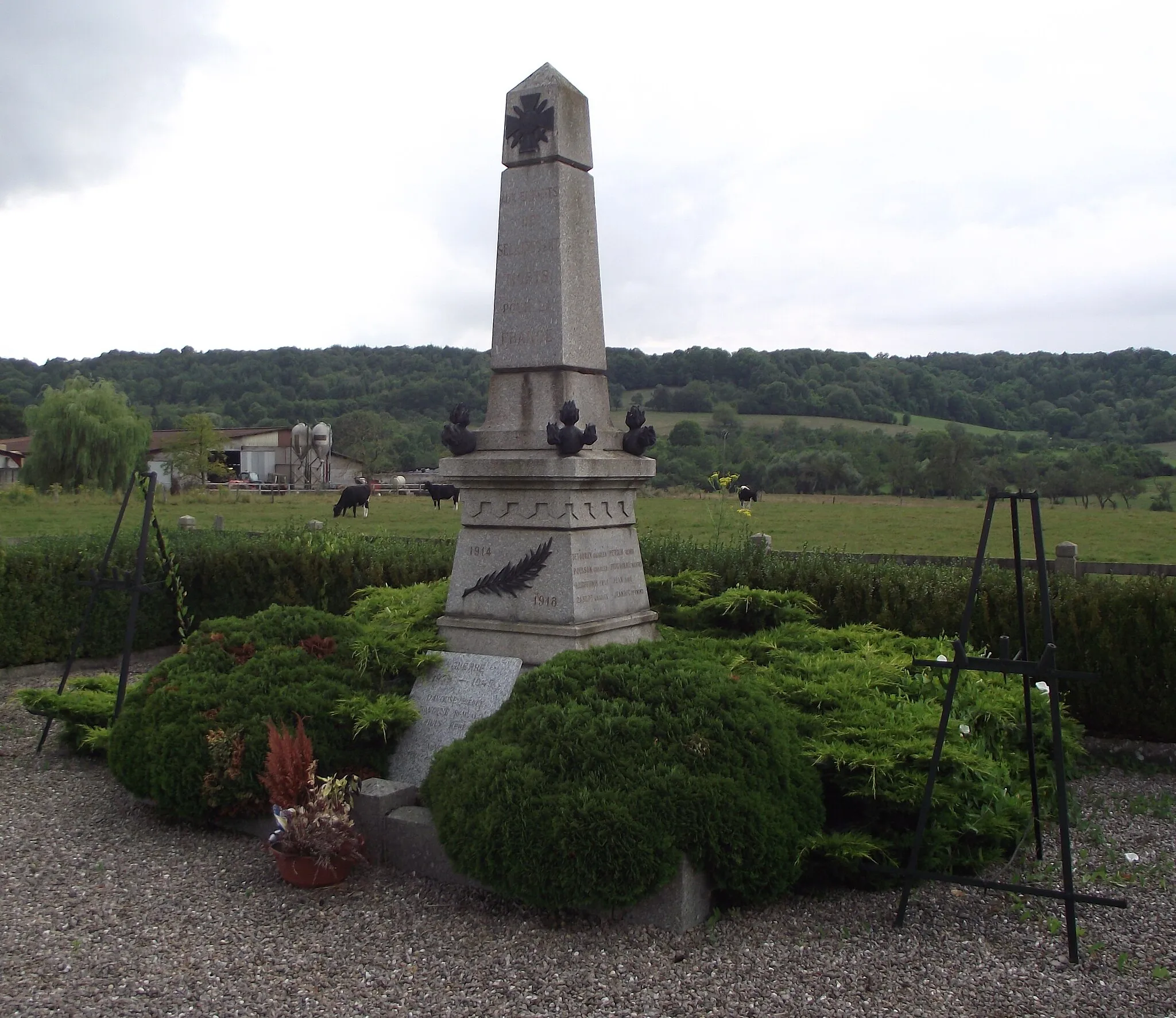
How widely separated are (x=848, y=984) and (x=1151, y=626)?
5.00 meters

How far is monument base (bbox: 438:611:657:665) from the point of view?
20.7 feet

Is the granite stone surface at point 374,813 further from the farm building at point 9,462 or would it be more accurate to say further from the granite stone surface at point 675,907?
the farm building at point 9,462

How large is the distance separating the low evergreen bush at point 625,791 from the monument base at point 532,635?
0.91 m

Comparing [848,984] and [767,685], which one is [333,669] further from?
[848,984]

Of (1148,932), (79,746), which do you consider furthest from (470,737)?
(79,746)

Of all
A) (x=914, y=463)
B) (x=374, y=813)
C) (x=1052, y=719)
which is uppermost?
(x=914, y=463)

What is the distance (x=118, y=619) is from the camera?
1141 centimetres

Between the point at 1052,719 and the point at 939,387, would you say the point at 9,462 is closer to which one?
the point at 939,387

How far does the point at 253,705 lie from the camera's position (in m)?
5.90

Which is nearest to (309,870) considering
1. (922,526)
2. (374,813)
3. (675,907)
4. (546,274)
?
(374,813)

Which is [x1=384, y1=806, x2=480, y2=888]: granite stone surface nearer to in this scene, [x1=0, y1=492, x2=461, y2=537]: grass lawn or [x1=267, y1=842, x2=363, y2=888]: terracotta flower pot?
[x1=267, y1=842, x2=363, y2=888]: terracotta flower pot

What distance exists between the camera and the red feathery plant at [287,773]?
203 inches

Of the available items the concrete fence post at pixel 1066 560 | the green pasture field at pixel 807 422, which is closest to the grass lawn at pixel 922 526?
the green pasture field at pixel 807 422

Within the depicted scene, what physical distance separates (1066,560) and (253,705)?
27.9ft
